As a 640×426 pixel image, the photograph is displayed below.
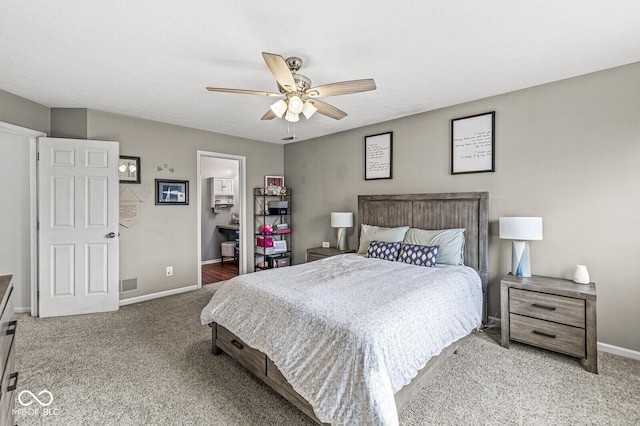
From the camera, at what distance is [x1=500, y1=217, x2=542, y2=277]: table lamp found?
105 inches

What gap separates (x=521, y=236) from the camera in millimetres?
2684

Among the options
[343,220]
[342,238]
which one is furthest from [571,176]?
[342,238]

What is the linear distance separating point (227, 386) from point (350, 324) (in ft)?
3.86

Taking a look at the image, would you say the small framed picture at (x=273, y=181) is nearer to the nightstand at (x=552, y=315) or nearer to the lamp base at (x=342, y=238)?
the lamp base at (x=342, y=238)

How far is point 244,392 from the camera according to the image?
6.75ft

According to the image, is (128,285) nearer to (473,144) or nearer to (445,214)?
(445,214)

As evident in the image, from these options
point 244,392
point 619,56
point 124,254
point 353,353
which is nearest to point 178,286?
point 124,254

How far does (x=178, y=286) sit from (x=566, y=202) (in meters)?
4.89

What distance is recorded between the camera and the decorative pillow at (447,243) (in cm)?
308

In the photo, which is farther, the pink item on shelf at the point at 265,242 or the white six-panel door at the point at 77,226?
the pink item on shelf at the point at 265,242

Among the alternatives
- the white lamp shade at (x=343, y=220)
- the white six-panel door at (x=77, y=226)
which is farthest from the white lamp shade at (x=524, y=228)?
the white six-panel door at (x=77, y=226)

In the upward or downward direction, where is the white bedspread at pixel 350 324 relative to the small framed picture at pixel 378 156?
downward

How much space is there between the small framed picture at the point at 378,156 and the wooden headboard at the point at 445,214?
0.37 metres

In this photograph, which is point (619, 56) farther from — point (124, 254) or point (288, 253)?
point (124, 254)
